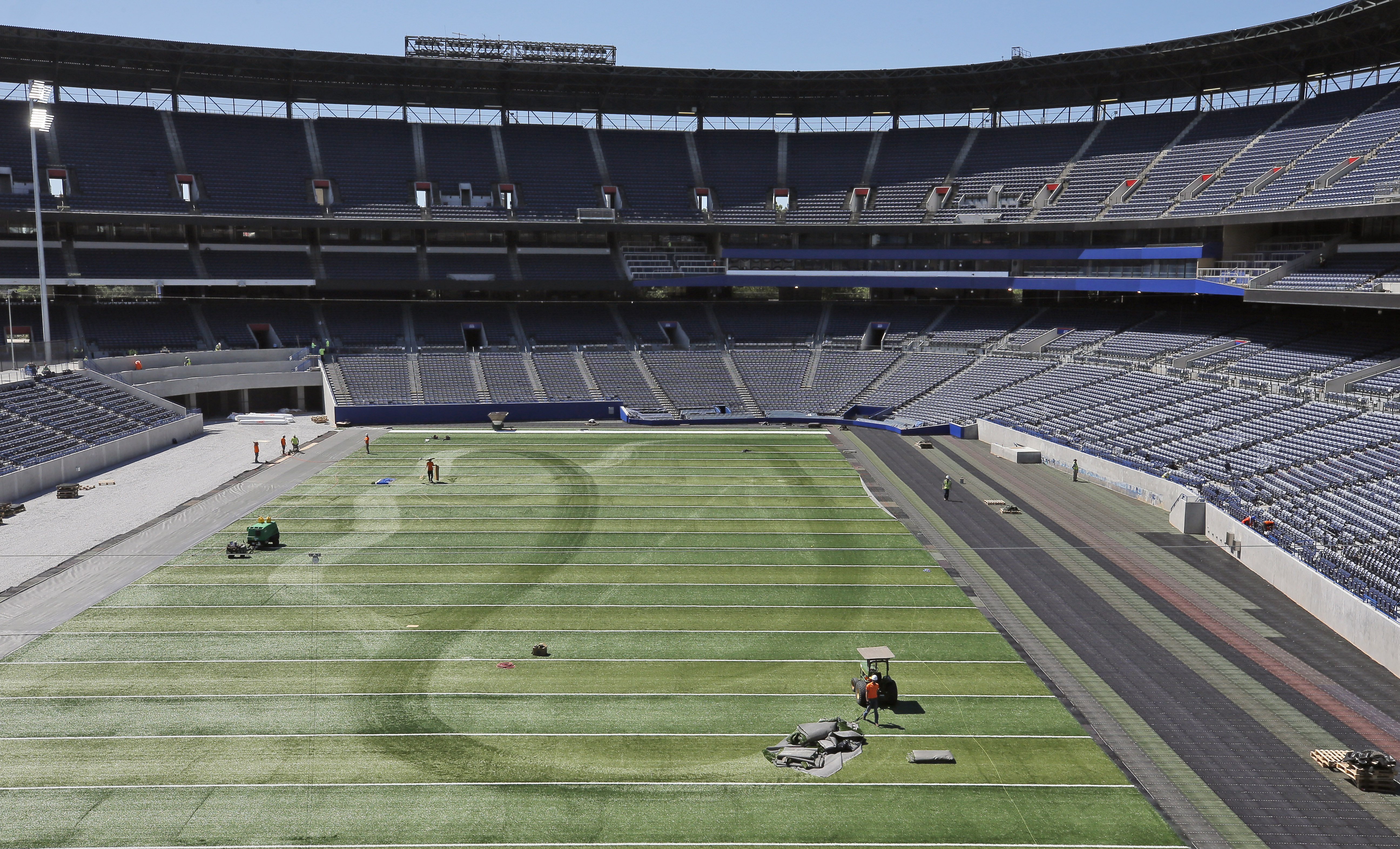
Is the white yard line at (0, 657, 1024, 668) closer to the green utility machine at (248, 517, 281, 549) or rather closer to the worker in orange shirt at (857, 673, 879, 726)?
the worker in orange shirt at (857, 673, 879, 726)

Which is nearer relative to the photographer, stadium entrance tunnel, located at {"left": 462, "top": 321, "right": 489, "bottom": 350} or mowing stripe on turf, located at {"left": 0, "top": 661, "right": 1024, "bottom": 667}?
mowing stripe on turf, located at {"left": 0, "top": 661, "right": 1024, "bottom": 667}

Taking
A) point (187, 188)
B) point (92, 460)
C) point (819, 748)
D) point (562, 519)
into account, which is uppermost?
point (187, 188)

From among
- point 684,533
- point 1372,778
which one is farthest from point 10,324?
point 1372,778

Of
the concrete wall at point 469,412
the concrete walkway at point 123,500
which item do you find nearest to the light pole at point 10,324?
the concrete walkway at point 123,500

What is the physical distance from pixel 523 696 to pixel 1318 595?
16.9 m

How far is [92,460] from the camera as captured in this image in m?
34.9

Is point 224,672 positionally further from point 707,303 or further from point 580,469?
point 707,303

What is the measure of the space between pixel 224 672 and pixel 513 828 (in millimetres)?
7930

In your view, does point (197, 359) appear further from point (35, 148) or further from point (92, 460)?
point (92, 460)

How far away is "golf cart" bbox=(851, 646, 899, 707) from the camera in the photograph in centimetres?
1680

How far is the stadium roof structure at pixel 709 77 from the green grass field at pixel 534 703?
116ft

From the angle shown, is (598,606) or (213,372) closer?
(598,606)

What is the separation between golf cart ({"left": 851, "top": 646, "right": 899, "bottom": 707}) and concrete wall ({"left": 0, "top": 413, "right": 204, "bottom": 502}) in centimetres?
2690

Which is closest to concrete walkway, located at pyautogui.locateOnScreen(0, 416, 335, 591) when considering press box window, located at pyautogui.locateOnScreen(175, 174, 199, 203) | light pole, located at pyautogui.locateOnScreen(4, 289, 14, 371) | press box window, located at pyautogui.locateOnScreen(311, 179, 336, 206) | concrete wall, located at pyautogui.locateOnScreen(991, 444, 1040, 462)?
light pole, located at pyautogui.locateOnScreen(4, 289, 14, 371)
